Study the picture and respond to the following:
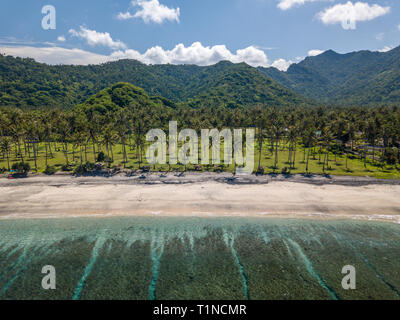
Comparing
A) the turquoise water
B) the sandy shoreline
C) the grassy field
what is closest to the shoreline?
the sandy shoreline

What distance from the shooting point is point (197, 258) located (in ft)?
96.1

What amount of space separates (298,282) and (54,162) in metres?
74.3

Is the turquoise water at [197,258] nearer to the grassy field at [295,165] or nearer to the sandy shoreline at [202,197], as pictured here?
the sandy shoreline at [202,197]

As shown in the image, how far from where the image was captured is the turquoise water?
963 inches

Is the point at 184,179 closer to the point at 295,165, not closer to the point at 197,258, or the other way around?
the point at 197,258

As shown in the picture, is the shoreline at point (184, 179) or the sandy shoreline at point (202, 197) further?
the shoreline at point (184, 179)

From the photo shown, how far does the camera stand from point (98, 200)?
43.7 m

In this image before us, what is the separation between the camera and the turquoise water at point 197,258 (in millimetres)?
24469

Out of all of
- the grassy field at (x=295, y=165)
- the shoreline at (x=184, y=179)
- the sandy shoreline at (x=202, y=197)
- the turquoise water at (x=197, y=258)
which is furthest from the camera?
the grassy field at (x=295, y=165)

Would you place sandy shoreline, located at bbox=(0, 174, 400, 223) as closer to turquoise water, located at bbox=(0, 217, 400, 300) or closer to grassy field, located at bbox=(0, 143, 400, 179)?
turquoise water, located at bbox=(0, 217, 400, 300)

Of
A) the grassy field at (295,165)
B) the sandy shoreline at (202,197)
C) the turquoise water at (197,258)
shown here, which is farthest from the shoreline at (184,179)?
the turquoise water at (197,258)

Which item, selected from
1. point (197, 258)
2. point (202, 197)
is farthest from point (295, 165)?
point (197, 258)

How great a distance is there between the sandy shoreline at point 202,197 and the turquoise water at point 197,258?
277 cm
